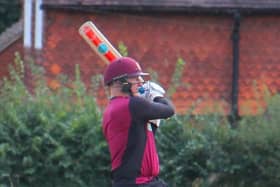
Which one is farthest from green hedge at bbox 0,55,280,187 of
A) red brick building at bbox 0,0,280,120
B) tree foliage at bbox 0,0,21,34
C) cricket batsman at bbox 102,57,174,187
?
tree foliage at bbox 0,0,21,34

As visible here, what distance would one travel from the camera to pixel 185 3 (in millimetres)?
12469

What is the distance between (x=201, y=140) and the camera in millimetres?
8258

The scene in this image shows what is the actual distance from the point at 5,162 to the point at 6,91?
2.76ft

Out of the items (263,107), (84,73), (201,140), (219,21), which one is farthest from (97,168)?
(219,21)

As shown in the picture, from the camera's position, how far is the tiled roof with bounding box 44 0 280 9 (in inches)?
483

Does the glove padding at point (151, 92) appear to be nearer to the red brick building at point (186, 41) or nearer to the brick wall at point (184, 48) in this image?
the red brick building at point (186, 41)

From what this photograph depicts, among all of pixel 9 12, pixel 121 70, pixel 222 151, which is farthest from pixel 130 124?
pixel 9 12

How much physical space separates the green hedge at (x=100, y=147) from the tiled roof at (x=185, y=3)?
4025 millimetres

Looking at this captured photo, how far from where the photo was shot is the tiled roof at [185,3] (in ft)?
40.2

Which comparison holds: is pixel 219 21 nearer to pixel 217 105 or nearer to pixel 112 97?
pixel 217 105

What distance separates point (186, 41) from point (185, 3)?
24.4 inches

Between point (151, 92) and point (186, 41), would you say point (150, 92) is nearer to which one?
point (151, 92)

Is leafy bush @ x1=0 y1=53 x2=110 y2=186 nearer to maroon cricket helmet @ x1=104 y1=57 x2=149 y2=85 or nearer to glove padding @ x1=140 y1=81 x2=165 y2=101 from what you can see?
glove padding @ x1=140 y1=81 x2=165 y2=101

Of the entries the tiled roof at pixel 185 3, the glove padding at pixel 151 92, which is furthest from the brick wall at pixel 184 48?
the glove padding at pixel 151 92
